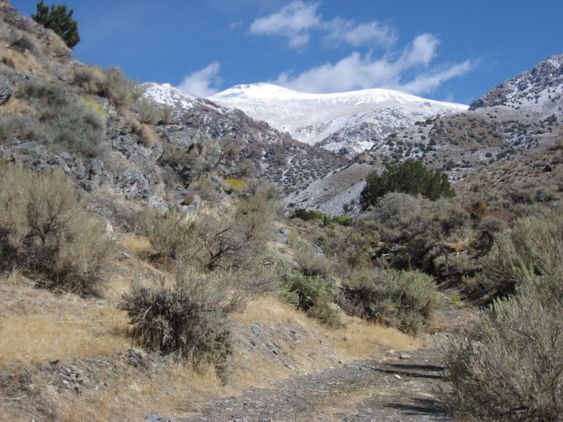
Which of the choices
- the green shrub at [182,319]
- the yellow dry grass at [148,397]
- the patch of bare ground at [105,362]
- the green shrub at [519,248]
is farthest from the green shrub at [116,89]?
the yellow dry grass at [148,397]

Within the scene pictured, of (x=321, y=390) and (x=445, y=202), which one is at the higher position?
(x=445, y=202)

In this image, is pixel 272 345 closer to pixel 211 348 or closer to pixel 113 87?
pixel 211 348

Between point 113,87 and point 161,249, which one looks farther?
point 113,87

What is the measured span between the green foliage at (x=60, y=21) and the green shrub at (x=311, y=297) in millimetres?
24675

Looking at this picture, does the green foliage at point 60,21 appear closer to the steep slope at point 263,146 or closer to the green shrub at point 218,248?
the green shrub at point 218,248

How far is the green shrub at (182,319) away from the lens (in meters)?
7.76

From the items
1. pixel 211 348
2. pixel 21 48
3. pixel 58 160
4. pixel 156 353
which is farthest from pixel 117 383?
pixel 21 48

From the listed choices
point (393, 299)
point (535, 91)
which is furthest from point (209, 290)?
point (535, 91)

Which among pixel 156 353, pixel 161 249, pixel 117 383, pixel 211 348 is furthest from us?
pixel 161 249

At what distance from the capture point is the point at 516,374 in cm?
397

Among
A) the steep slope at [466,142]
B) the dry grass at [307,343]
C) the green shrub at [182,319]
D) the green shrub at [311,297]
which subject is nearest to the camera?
the green shrub at [182,319]

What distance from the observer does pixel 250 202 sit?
2139 cm

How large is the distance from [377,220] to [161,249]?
24546 millimetres

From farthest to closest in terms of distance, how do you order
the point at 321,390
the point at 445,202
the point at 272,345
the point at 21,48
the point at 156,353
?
the point at 445,202
the point at 21,48
the point at 272,345
the point at 321,390
the point at 156,353
